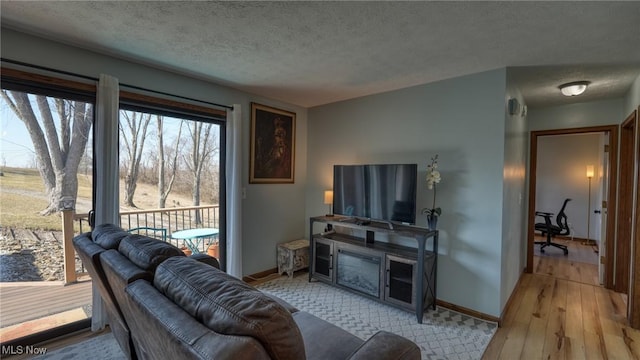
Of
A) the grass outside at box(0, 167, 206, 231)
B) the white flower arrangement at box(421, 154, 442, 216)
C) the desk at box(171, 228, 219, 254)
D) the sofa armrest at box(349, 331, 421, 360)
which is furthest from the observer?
the desk at box(171, 228, 219, 254)

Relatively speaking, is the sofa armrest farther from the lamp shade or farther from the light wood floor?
the lamp shade

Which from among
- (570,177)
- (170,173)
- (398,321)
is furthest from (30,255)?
(570,177)

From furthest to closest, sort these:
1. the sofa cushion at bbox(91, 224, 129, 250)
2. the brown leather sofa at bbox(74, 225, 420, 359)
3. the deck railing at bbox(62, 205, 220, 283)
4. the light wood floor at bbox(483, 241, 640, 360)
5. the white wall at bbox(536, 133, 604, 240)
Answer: the white wall at bbox(536, 133, 604, 240) → the deck railing at bbox(62, 205, 220, 283) → the light wood floor at bbox(483, 241, 640, 360) → the sofa cushion at bbox(91, 224, 129, 250) → the brown leather sofa at bbox(74, 225, 420, 359)

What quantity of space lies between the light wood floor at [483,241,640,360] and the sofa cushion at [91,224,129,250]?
2.75 meters

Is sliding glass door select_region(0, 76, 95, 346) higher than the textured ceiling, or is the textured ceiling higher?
the textured ceiling

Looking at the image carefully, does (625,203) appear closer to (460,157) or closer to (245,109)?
(460,157)

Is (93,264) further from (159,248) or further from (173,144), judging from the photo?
(173,144)

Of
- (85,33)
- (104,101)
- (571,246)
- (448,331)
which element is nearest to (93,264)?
(104,101)

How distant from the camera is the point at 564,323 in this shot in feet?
9.06

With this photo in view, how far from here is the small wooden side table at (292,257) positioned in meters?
3.86

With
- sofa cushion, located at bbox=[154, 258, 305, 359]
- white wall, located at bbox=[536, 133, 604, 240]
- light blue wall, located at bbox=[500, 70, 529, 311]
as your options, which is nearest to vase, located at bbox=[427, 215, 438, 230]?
light blue wall, located at bbox=[500, 70, 529, 311]

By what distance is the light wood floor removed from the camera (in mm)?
2320

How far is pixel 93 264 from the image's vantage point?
5.42ft

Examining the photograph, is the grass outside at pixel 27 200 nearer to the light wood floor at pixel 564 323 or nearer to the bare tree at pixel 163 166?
the bare tree at pixel 163 166
